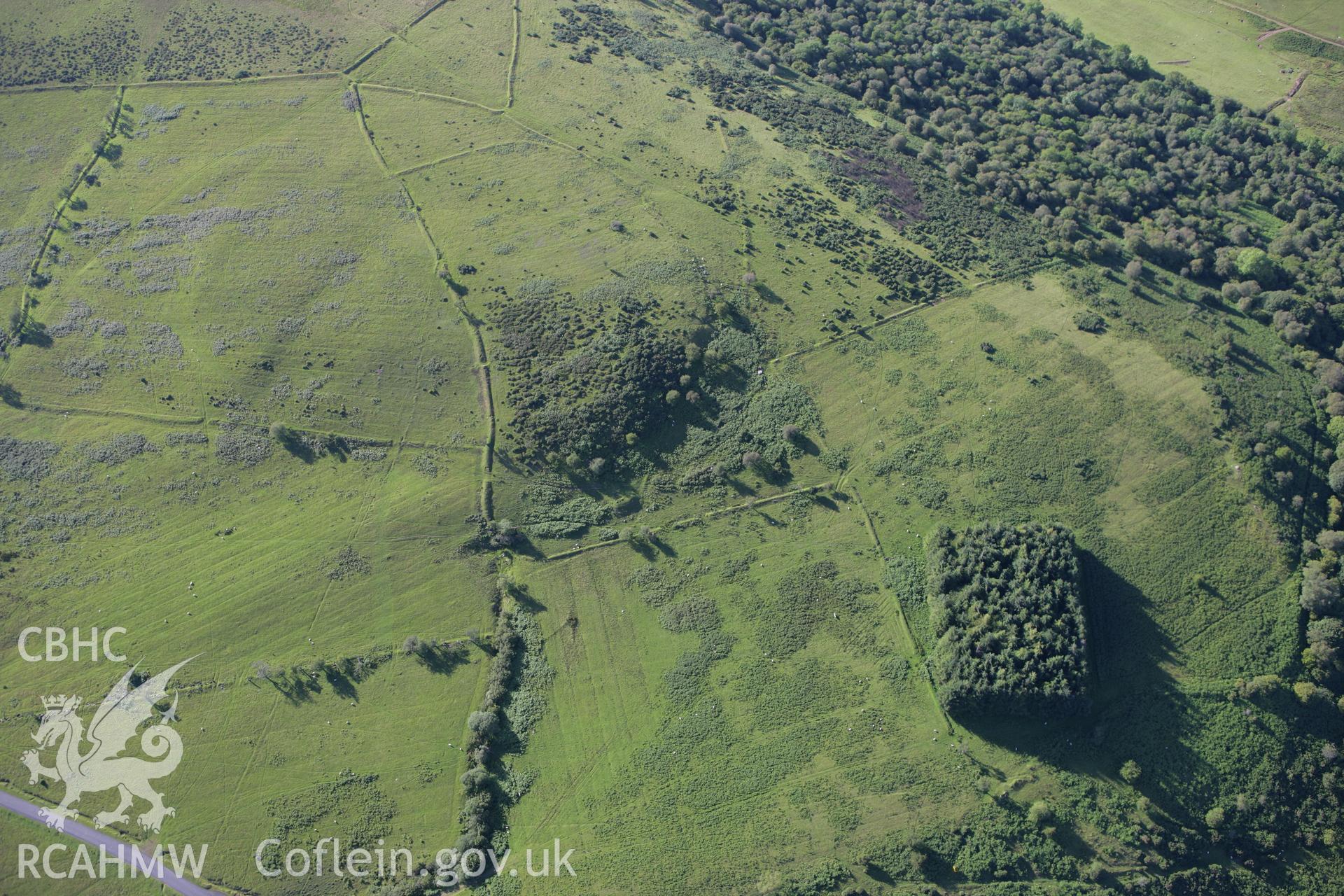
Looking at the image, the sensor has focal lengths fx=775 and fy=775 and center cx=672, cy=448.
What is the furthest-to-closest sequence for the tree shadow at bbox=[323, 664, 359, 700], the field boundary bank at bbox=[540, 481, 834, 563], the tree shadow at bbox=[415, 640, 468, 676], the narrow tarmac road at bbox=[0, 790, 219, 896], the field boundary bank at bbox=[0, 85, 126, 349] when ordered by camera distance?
the field boundary bank at bbox=[0, 85, 126, 349] → the field boundary bank at bbox=[540, 481, 834, 563] → the tree shadow at bbox=[415, 640, 468, 676] → the tree shadow at bbox=[323, 664, 359, 700] → the narrow tarmac road at bbox=[0, 790, 219, 896]

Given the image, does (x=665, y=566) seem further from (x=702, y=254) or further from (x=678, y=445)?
(x=702, y=254)

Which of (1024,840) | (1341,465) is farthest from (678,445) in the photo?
(1341,465)

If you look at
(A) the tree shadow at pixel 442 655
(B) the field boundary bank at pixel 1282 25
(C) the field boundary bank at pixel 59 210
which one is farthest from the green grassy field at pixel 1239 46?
(C) the field boundary bank at pixel 59 210

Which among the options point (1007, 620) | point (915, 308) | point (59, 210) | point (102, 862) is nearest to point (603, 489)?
point (1007, 620)

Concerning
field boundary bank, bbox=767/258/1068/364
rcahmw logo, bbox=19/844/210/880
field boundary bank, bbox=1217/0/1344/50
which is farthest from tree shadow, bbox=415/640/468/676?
field boundary bank, bbox=1217/0/1344/50

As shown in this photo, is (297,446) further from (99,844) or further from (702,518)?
(702,518)

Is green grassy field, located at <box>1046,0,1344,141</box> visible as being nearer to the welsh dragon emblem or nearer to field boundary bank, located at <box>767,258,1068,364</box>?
field boundary bank, located at <box>767,258,1068,364</box>

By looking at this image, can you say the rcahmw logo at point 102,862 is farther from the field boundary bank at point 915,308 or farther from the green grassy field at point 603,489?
the field boundary bank at point 915,308
